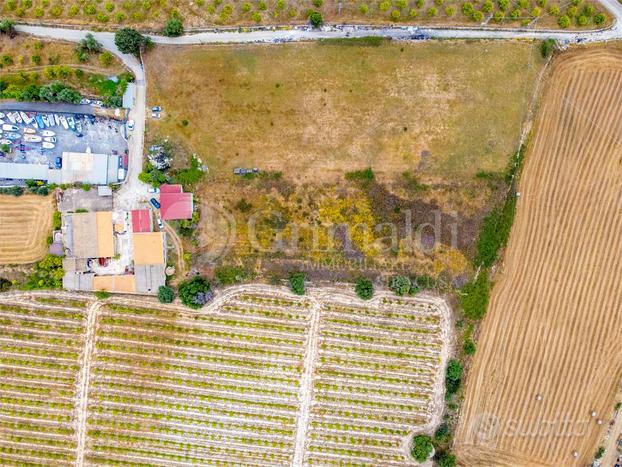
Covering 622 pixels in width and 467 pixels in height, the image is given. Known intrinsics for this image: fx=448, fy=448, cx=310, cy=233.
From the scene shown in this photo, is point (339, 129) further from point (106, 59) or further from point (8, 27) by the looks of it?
point (8, 27)

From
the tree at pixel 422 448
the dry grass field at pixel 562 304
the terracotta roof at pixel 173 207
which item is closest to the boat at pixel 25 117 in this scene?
the terracotta roof at pixel 173 207

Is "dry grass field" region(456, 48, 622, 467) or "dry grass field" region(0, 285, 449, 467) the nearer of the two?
"dry grass field" region(0, 285, 449, 467)

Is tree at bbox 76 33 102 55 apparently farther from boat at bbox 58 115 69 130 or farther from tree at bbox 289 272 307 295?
tree at bbox 289 272 307 295

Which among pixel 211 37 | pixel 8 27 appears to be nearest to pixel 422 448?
pixel 211 37

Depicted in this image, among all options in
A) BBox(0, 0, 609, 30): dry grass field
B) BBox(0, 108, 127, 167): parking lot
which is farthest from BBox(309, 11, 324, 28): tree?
BBox(0, 108, 127, 167): parking lot

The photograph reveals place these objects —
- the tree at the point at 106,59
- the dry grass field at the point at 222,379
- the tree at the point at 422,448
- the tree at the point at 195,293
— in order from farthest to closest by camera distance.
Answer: the dry grass field at the point at 222,379, the tree at the point at 106,59, the tree at the point at 422,448, the tree at the point at 195,293

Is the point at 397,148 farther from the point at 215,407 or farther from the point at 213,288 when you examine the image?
the point at 215,407

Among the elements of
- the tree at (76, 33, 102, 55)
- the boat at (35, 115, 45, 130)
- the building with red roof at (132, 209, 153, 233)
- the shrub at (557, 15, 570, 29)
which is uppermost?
the shrub at (557, 15, 570, 29)
